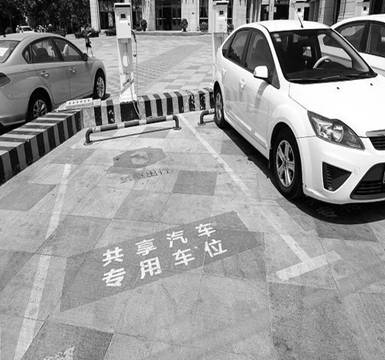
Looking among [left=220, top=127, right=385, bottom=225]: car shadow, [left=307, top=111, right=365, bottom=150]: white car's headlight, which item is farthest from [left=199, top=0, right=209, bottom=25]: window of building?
[left=307, top=111, right=365, bottom=150]: white car's headlight

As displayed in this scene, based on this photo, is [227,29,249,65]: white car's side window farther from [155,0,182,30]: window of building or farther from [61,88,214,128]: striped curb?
[155,0,182,30]: window of building

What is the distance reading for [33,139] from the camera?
6117 mm

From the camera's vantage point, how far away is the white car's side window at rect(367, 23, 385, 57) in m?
6.95

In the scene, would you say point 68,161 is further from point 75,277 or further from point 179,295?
point 179,295

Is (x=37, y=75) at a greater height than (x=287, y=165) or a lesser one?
greater

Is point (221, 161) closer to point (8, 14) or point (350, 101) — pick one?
point (350, 101)

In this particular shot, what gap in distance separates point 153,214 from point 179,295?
4.63 feet

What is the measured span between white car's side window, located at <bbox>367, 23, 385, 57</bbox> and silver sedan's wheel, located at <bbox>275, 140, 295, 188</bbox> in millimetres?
3586

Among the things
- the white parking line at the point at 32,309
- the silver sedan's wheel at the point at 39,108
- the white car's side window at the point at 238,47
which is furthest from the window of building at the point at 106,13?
the white parking line at the point at 32,309

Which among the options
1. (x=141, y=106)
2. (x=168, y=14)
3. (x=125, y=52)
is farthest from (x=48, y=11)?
(x=141, y=106)

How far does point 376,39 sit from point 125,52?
4.88 m

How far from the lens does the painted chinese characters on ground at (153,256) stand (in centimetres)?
338

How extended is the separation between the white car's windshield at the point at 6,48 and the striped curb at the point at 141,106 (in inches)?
51.9

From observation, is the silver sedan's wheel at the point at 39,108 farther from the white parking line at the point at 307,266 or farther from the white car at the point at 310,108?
Answer: the white parking line at the point at 307,266
